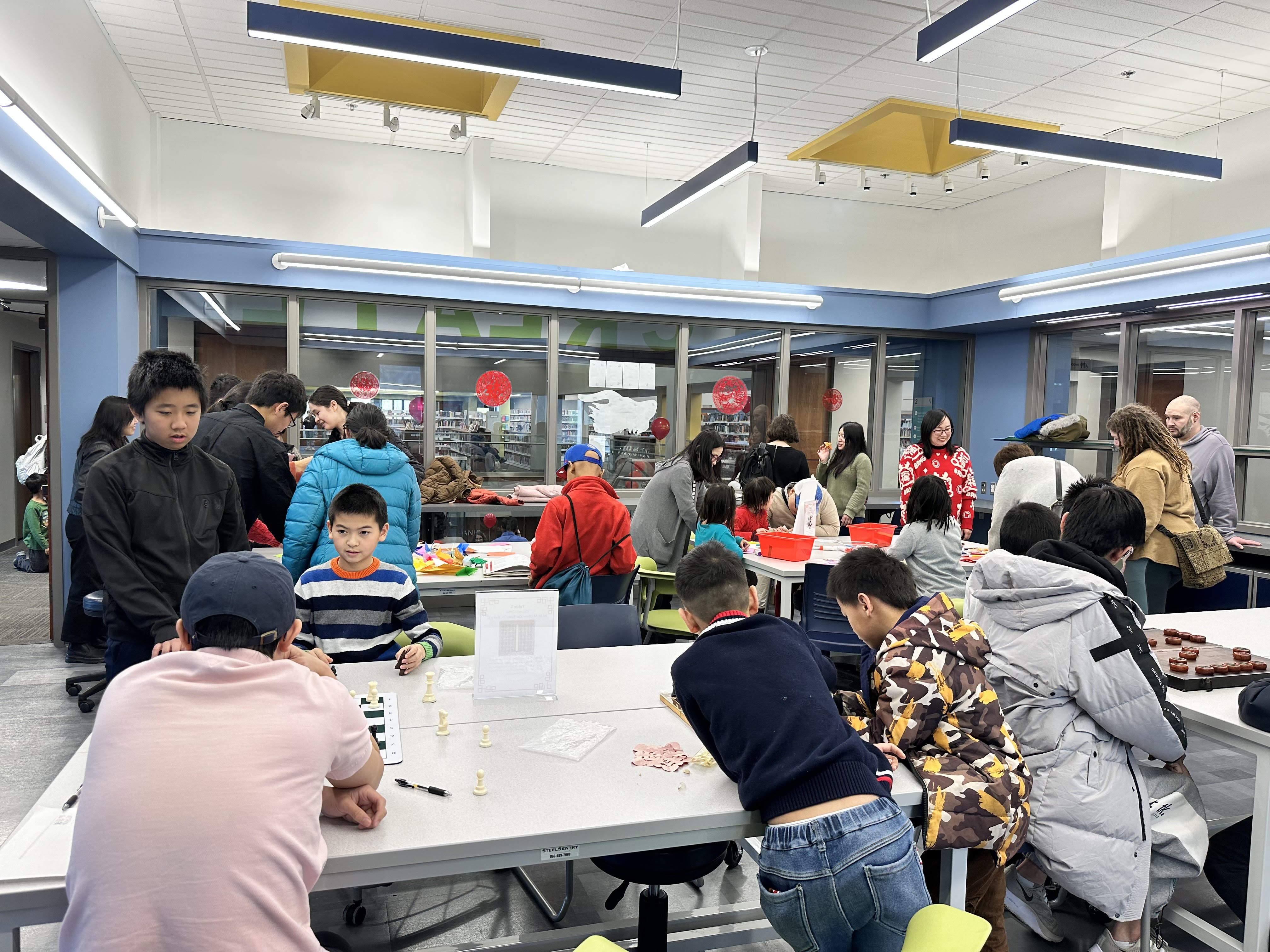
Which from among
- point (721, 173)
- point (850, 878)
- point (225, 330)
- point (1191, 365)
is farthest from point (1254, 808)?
point (225, 330)

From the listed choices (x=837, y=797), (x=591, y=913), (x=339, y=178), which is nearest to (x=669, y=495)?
(x=591, y=913)

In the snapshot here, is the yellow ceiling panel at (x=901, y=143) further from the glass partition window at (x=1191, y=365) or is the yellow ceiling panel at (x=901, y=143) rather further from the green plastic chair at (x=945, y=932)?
the green plastic chair at (x=945, y=932)

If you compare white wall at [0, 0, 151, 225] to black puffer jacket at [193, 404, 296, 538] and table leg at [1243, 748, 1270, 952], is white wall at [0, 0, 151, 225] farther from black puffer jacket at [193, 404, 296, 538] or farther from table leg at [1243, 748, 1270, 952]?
table leg at [1243, 748, 1270, 952]

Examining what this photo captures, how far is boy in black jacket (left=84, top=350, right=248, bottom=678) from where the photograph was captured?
2.40 metres

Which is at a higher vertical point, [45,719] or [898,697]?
[898,697]

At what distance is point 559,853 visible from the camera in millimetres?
1670

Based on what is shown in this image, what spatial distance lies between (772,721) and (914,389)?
24.9ft

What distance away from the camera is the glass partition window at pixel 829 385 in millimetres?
8359

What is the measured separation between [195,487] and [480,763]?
1.40 metres

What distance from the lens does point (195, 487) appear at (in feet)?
8.64

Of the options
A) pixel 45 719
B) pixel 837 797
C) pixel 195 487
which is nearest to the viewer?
pixel 837 797

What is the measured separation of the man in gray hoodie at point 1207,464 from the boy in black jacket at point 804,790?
421 cm

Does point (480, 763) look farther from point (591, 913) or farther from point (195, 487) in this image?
point (195, 487)

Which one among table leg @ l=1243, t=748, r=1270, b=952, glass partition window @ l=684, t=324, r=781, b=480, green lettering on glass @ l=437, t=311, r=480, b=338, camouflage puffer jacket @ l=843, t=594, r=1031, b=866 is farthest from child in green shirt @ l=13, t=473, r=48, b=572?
table leg @ l=1243, t=748, r=1270, b=952
